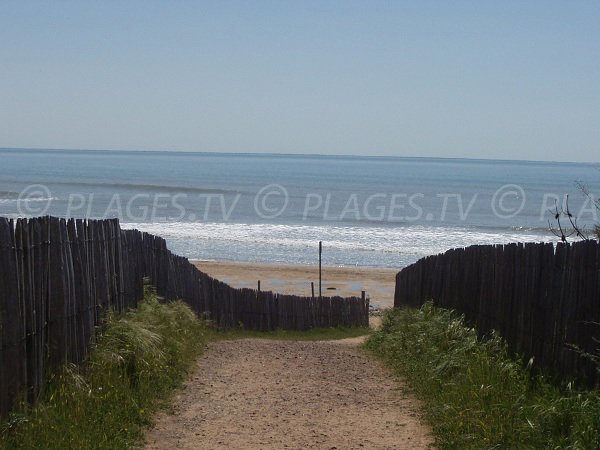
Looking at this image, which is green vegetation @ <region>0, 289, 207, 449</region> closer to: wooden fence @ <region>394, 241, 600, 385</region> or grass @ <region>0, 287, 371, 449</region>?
grass @ <region>0, 287, 371, 449</region>

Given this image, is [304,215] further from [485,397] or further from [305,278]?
[485,397]

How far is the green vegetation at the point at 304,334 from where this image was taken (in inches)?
733

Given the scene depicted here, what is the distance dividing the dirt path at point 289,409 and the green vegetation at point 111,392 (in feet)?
0.81

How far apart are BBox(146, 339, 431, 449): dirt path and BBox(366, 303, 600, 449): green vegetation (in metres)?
0.28

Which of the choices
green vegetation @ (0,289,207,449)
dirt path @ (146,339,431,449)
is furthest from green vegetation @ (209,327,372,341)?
green vegetation @ (0,289,207,449)

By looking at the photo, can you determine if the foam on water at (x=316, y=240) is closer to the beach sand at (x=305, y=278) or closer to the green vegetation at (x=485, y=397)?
the beach sand at (x=305, y=278)

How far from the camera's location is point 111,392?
793 cm

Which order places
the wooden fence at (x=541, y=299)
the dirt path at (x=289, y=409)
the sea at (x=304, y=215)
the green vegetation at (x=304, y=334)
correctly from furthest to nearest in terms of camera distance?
the sea at (x=304, y=215) < the green vegetation at (x=304, y=334) < the dirt path at (x=289, y=409) < the wooden fence at (x=541, y=299)

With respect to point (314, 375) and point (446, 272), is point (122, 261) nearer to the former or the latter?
point (314, 375)

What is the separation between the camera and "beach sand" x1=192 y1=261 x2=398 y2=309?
33062 millimetres

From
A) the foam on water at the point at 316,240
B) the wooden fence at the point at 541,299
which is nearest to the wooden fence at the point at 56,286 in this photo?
the wooden fence at the point at 541,299

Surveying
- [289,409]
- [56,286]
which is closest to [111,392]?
[56,286]

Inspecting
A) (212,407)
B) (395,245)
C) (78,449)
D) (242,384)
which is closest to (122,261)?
(242,384)

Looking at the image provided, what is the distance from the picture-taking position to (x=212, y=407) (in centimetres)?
871
